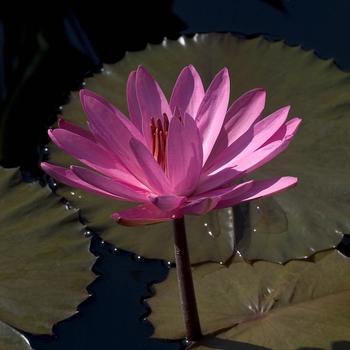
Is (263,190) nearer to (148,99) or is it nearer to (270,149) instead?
(270,149)

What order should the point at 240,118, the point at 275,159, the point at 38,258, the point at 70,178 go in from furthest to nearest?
the point at 275,159 → the point at 38,258 → the point at 240,118 → the point at 70,178

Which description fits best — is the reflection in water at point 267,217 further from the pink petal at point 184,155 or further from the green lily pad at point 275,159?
the pink petal at point 184,155

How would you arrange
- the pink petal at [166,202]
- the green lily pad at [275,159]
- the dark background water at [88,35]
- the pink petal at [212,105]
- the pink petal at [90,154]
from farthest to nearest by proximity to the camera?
the dark background water at [88,35] → the green lily pad at [275,159] → the pink petal at [212,105] → the pink petal at [90,154] → the pink petal at [166,202]

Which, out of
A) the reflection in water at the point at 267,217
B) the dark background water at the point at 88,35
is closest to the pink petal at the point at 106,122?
the reflection in water at the point at 267,217

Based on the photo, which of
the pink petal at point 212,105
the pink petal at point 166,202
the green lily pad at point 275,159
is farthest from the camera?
the green lily pad at point 275,159

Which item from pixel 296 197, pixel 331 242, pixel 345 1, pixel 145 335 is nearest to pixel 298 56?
pixel 345 1

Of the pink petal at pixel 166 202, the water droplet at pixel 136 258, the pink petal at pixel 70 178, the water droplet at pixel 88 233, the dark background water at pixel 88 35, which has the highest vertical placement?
the pink petal at pixel 70 178

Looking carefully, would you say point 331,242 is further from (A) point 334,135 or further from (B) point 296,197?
(A) point 334,135

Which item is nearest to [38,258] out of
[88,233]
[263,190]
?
[88,233]
